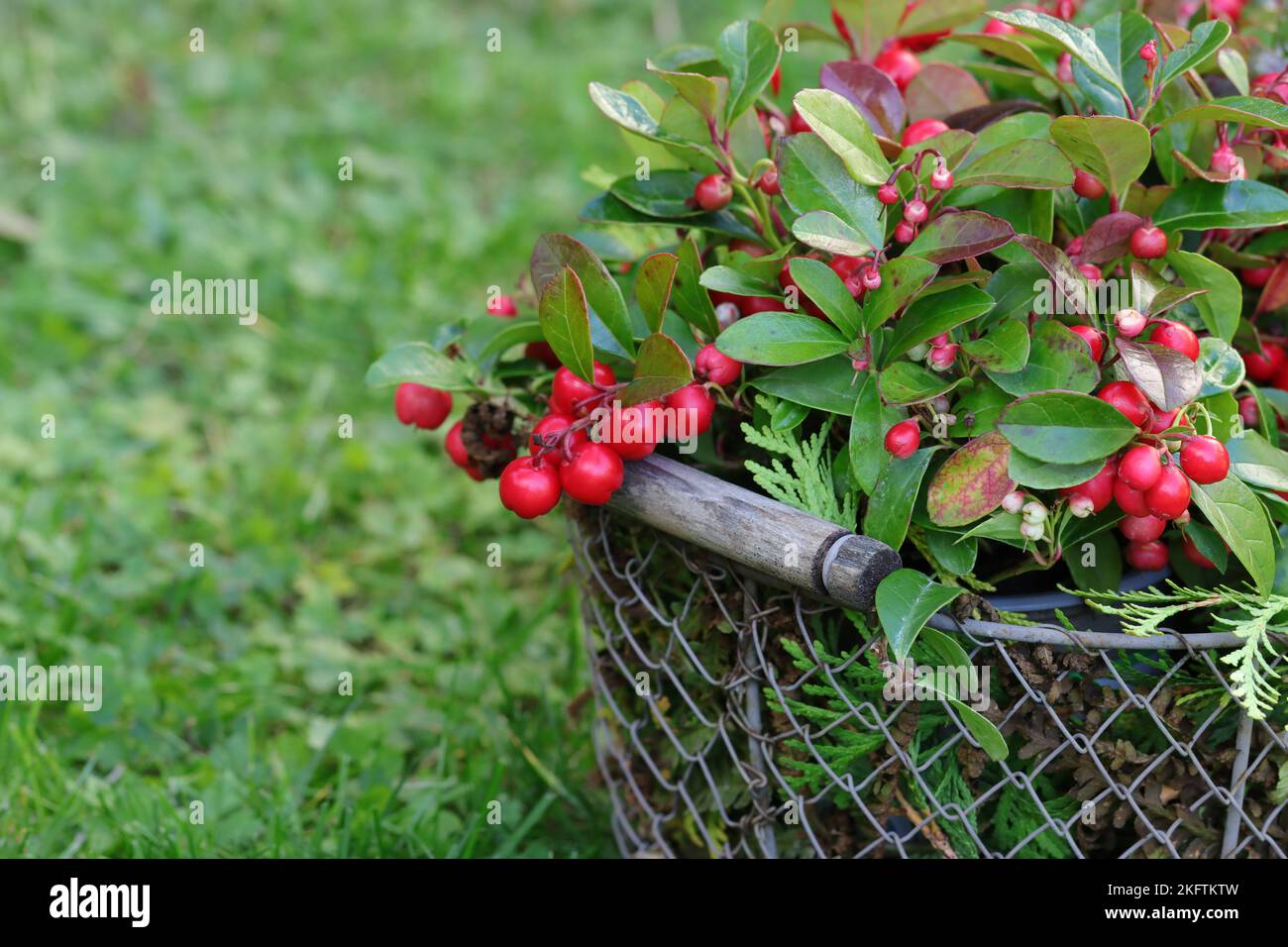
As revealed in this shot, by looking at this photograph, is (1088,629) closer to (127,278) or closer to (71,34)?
(127,278)

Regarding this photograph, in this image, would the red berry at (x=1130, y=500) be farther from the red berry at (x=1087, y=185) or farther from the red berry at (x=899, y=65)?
the red berry at (x=899, y=65)

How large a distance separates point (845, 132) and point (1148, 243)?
297mm

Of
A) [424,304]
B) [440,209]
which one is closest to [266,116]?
[440,209]

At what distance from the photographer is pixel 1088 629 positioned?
116 cm

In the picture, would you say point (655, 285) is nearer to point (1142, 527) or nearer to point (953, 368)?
point (953, 368)

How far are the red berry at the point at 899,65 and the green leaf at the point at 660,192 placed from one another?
244 millimetres

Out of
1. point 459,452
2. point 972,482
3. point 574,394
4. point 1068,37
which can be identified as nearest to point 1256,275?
point 1068,37

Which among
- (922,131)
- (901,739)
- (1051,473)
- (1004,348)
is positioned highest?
(922,131)

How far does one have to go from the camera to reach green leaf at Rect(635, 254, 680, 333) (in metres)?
1.11

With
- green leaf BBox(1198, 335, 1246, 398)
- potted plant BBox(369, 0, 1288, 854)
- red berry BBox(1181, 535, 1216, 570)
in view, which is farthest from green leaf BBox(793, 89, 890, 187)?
red berry BBox(1181, 535, 1216, 570)

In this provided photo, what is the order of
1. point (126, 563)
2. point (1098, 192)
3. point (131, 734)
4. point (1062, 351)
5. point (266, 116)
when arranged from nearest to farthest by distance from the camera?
point (1062, 351) → point (1098, 192) → point (131, 734) → point (126, 563) → point (266, 116)

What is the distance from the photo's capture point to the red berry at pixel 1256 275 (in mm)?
1324

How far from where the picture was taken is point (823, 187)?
114 cm

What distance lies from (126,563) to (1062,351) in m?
1.51
